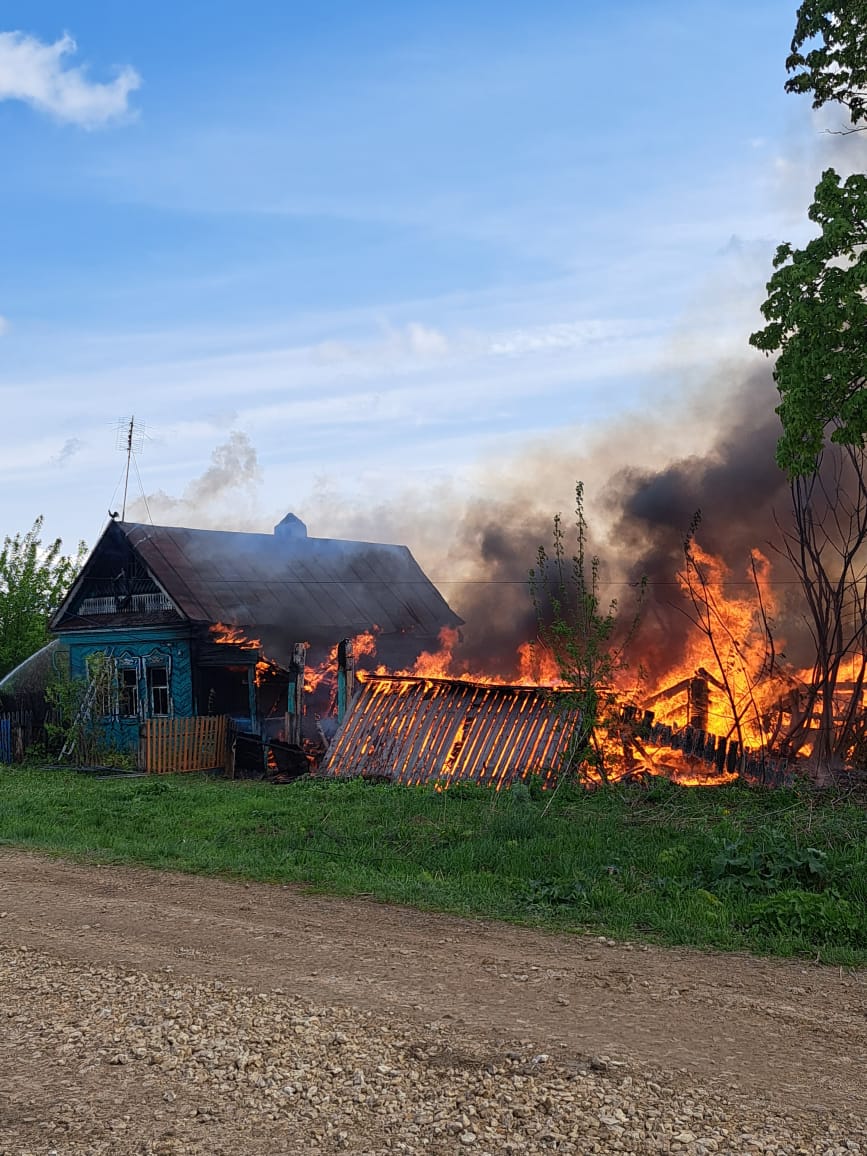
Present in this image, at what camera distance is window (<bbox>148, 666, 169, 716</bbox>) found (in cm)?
2320

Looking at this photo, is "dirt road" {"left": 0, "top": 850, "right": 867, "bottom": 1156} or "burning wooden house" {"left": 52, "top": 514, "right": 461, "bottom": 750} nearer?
"dirt road" {"left": 0, "top": 850, "right": 867, "bottom": 1156}

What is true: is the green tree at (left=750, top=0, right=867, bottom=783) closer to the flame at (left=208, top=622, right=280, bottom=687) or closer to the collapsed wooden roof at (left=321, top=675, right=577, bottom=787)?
the collapsed wooden roof at (left=321, top=675, right=577, bottom=787)

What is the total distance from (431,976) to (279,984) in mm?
946

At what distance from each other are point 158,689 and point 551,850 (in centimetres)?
1628

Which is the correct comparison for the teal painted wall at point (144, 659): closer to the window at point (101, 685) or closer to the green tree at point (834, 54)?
the window at point (101, 685)

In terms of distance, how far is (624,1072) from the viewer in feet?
14.7

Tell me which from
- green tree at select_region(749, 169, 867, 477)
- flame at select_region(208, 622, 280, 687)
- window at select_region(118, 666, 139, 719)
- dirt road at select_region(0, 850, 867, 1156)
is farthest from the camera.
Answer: window at select_region(118, 666, 139, 719)

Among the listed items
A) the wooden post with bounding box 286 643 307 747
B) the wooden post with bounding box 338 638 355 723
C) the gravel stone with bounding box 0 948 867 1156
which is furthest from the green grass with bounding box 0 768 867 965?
the wooden post with bounding box 286 643 307 747

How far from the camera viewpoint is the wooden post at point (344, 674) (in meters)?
16.5

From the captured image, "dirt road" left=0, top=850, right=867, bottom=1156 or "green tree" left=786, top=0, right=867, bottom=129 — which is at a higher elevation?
"green tree" left=786, top=0, right=867, bottom=129

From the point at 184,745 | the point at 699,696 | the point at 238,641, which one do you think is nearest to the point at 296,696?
the point at 184,745

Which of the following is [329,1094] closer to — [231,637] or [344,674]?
[344,674]

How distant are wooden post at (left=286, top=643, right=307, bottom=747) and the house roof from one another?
3807 millimetres

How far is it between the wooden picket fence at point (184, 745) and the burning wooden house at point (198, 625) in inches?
75.2
